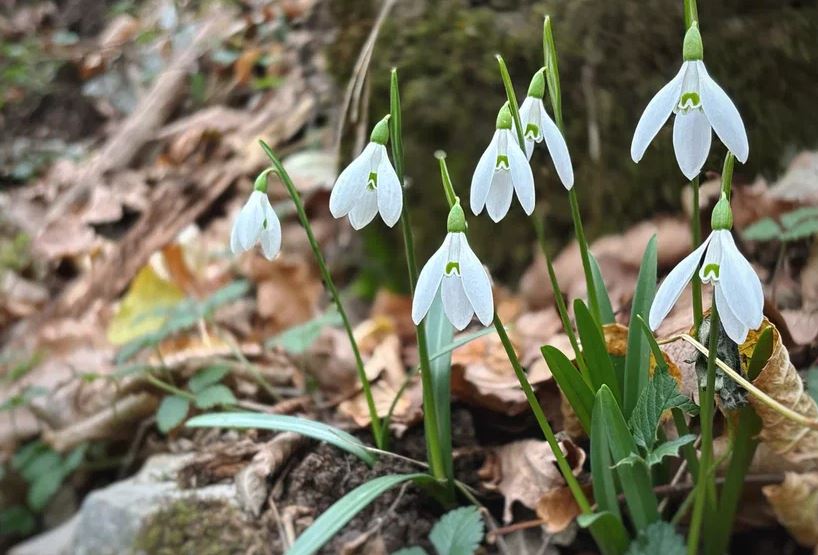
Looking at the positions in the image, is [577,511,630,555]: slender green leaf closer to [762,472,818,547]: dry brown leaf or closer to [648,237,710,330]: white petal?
[762,472,818,547]: dry brown leaf

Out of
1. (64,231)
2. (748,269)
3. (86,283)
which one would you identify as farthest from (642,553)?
(64,231)

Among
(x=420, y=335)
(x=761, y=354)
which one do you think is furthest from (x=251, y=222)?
(x=761, y=354)

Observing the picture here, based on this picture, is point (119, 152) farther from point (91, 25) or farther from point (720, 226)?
point (720, 226)

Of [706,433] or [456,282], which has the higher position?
[456,282]

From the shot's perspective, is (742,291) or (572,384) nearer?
(742,291)

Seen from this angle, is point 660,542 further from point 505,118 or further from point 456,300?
point 505,118
